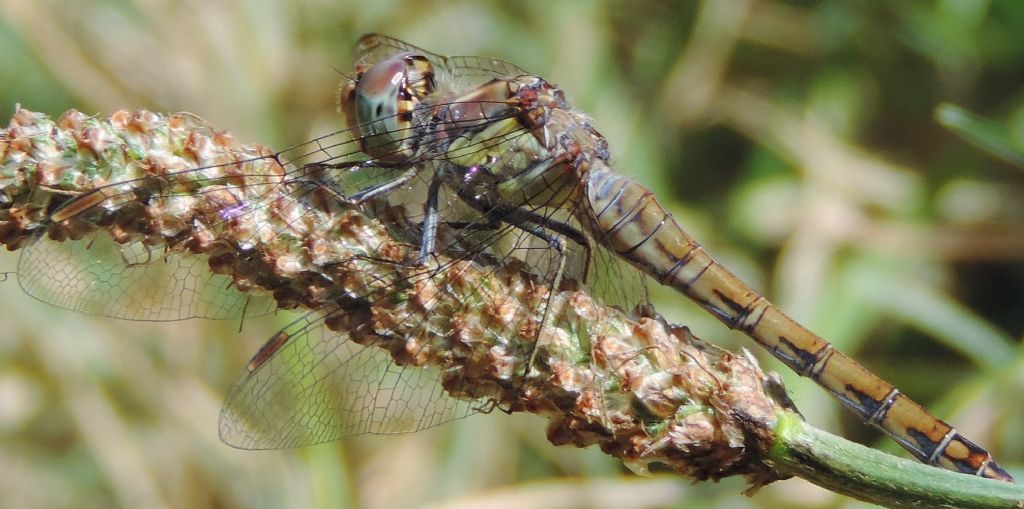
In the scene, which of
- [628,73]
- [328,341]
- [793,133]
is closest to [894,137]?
[793,133]

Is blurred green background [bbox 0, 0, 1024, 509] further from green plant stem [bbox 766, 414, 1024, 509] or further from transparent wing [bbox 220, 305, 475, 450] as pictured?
green plant stem [bbox 766, 414, 1024, 509]

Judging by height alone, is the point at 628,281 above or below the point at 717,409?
above

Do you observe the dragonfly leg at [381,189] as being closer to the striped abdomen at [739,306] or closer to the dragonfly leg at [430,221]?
the dragonfly leg at [430,221]

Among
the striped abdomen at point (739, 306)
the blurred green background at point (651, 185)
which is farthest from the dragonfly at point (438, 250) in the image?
the blurred green background at point (651, 185)

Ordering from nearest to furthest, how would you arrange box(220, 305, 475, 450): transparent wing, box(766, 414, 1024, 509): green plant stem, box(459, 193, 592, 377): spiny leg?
box(766, 414, 1024, 509): green plant stem, box(220, 305, 475, 450): transparent wing, box(459, 193, 592, 377): spiny leg

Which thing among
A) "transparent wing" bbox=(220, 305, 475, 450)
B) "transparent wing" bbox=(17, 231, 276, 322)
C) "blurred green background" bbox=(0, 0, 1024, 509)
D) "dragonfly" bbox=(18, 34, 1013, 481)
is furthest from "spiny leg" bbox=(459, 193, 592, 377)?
"blurred green background" bbox=(0, 0, 1024, 509)

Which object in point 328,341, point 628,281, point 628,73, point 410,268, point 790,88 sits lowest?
point 328,341

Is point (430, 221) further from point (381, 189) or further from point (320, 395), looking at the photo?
point (320, 395)

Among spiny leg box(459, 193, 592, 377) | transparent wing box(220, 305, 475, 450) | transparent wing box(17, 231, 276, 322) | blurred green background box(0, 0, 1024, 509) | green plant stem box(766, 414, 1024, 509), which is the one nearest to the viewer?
green plant stem box(766, 414, 1024, 509)

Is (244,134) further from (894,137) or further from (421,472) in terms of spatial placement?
(894,137)
